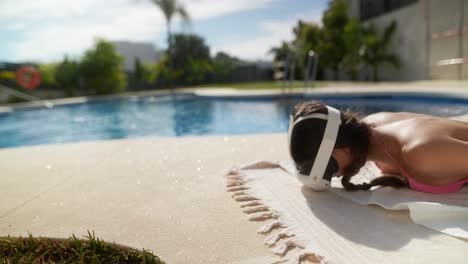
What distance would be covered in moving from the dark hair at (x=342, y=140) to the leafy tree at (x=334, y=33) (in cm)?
1679

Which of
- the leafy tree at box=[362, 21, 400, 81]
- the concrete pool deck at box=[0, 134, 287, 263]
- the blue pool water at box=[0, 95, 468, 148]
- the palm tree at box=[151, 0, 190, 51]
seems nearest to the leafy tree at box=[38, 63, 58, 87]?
the palm tree at box=[151, 0, 190, 51]

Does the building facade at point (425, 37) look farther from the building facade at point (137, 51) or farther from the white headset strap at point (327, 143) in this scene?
the building facade at point (137, 51)

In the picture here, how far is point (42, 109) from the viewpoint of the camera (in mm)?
11320

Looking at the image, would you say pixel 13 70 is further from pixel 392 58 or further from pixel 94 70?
pixel 392 58

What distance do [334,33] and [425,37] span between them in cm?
522

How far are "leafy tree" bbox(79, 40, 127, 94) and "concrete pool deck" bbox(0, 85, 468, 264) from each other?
45.5 ft

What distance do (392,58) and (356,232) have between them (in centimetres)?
1500

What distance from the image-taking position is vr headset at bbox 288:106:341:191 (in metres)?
1.62

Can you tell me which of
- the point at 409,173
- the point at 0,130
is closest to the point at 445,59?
the point at 409,173

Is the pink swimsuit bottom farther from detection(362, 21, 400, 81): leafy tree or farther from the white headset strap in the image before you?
detection(362, 21, 400, 81): leafy tree

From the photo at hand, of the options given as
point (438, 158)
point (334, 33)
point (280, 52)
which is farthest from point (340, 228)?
point (280, 52)

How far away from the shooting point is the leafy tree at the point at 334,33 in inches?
684

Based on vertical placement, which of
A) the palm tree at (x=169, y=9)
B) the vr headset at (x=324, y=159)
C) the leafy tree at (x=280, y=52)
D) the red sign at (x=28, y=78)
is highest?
the palm tree at (x=169, y=9)

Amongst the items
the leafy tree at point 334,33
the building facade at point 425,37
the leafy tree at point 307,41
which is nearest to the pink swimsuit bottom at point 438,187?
the building facade at point 425,37
